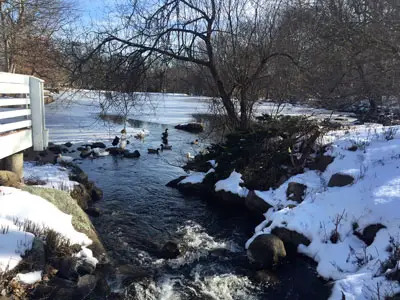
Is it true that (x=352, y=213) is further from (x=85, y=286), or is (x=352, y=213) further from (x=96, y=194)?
(x=96, y=194)

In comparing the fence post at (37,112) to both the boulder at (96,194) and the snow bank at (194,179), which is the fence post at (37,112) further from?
the snow bank at (194,179)

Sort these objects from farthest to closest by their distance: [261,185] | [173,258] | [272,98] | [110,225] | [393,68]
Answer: [272,98], [393,68], [261,185], [110,225], [173,258]

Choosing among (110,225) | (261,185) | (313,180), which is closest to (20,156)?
(110,225)

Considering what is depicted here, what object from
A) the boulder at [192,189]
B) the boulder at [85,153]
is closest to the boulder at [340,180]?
the boulder at [192,189]

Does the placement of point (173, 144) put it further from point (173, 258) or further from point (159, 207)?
point (173, 258)

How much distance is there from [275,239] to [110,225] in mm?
3486

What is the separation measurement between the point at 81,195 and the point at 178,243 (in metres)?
3.18

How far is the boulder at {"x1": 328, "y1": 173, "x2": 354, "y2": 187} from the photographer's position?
822cm

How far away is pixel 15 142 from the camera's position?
282 inches

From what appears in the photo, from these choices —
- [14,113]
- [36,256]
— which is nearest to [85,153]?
[14,113]

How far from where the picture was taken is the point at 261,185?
33.7ft

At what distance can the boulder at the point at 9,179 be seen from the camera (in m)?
6.77

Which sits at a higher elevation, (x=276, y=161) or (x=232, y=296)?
(x=276, y=161)

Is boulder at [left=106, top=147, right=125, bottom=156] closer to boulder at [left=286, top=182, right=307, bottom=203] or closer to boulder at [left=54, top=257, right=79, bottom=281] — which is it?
boulder at [left=286, top=182, right=307, bottom=203]
